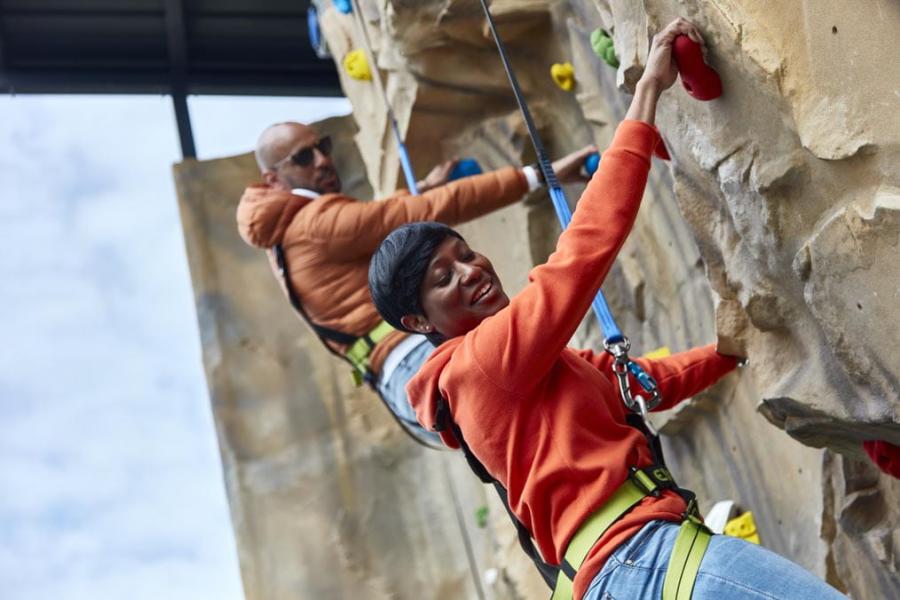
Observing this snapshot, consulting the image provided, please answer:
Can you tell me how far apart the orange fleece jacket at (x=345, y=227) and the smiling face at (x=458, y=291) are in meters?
1.10

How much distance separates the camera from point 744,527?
3.39 meters

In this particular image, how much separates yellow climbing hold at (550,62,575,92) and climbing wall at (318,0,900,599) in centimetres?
2

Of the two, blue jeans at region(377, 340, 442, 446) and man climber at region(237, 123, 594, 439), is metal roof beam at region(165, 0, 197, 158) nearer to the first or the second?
man climber at region(237, 123, 594, 439)

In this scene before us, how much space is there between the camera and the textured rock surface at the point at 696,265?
78.3 inches

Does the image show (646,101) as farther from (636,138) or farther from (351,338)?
(351,338)

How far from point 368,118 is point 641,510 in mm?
3116

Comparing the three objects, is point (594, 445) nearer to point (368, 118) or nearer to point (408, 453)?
point (368, 118)

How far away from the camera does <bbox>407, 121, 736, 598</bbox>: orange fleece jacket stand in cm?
193

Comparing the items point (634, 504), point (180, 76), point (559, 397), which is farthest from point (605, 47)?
point (180, 76)

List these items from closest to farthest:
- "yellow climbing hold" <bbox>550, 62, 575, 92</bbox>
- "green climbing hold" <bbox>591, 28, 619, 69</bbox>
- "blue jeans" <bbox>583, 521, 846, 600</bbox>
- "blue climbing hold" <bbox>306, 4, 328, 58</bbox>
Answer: "blue jeans" <bbox>583, 521, 846, 600</bbox>, "green climbing hold" <bbox>591, 28, 619, 69</bbox>, "yellow climbing hold" <bbox>550, 62, 575, 92</bbox>, "blue climbing hold" <bbox>306, 4, 328, 58</bbox>

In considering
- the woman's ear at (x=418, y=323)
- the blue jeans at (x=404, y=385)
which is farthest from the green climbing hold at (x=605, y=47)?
the woman's ear at (x=418, y=323)

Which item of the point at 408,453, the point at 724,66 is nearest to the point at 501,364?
the point at 724,66

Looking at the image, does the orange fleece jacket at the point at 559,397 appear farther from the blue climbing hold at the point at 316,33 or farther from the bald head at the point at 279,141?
the blue climbing hold at the point at 316,33

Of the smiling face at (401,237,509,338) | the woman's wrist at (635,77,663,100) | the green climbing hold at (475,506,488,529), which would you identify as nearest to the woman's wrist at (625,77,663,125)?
the woman's wrist at (635,77,663,100)
